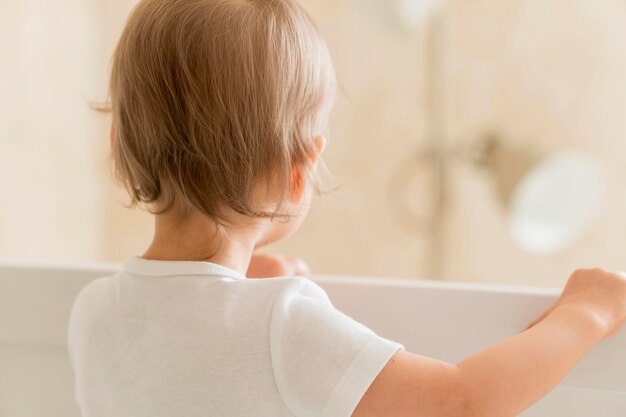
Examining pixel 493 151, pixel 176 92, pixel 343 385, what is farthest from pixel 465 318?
pixel 493 151

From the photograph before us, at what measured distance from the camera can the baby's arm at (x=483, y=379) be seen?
1.65 ft

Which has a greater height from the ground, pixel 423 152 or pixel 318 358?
pixel 318 358

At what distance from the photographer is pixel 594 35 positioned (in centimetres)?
170

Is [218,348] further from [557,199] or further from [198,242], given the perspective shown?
[557,199]

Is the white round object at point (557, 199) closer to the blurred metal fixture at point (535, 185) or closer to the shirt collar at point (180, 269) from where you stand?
the blurred metal fixture at point (535, 185)

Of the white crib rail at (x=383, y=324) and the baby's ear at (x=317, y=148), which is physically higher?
the baby's ear at (x=317, y=148)

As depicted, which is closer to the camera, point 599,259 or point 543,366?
point 543,366

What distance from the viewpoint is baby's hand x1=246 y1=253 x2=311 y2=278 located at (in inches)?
28.4

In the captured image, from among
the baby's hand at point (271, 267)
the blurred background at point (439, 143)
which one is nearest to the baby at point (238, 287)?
the baby's hand at point (271, 267)

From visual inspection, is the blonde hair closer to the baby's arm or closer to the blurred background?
the baby's arm

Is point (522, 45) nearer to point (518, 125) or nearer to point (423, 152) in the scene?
point (518, 125)

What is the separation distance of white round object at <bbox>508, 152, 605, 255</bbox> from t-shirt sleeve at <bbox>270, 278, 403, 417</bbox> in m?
1.16

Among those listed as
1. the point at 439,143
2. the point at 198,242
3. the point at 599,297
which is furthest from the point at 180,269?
the point at 439,143

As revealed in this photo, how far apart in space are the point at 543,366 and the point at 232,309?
0.21m
